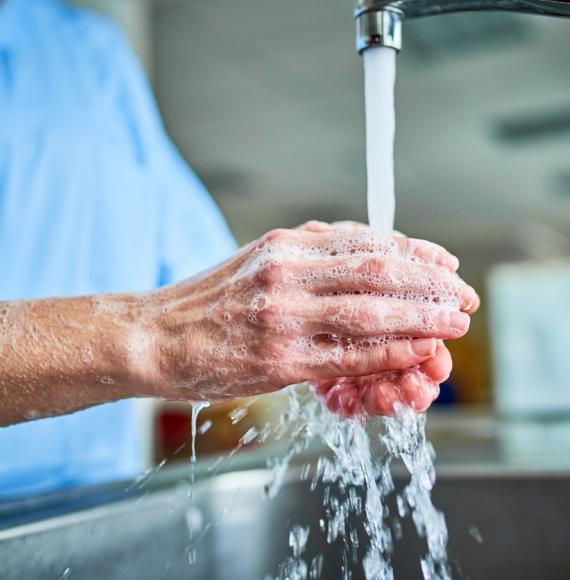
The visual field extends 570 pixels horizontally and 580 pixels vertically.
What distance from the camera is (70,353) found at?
458mm

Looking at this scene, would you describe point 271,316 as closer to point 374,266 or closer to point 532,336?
point 374,266

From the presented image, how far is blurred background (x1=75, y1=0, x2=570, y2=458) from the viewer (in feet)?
5.37

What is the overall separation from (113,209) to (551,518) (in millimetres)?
650

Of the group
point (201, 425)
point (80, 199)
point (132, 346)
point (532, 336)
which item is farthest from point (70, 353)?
point (201, 425)

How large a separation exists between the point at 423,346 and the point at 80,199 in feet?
2.24

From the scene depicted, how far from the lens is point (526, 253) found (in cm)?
875

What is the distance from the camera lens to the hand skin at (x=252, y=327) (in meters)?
→ 0.41

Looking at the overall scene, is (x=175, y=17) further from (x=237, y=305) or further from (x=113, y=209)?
(x=237, y=305)

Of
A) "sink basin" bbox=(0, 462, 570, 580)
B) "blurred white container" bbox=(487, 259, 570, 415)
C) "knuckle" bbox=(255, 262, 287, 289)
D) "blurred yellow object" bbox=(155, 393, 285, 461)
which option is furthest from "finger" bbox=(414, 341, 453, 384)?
"blurred yellow object" bbox=(155, 393, 285, 461)

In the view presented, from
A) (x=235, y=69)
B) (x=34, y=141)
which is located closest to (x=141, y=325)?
(x=34, y=141)

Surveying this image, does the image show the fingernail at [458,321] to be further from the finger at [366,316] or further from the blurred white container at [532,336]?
the blurred white container at [532,336]

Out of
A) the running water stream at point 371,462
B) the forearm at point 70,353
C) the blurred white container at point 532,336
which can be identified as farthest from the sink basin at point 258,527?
the blurred white container at point 532,336

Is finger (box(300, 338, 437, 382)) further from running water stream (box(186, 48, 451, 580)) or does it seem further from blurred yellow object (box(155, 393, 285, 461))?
blurred yellow object (box(155, 393, 285, 461))

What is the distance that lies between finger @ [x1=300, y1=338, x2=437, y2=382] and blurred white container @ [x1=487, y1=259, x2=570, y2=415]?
48.6 inches
